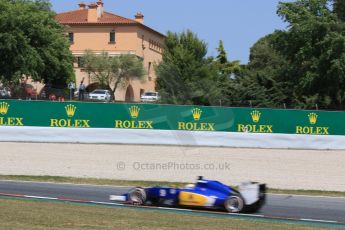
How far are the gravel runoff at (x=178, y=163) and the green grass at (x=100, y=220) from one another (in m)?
10.7

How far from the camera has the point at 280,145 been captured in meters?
27.7

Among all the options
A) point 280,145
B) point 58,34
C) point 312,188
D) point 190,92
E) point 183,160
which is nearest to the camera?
point 312,188

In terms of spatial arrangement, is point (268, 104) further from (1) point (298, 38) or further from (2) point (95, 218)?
(2) point (95, 218)

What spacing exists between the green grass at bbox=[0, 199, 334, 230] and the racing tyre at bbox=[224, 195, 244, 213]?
136cm

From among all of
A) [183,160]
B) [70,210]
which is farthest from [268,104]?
[70,210]

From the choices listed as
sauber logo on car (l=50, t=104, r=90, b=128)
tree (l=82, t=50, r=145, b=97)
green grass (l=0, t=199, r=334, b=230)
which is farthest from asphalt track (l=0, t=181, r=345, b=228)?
tree (l=82, t=50, r=145, b=97)

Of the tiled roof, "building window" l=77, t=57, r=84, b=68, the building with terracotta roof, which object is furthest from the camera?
the tiled roof

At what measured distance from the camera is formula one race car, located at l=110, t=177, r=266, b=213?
526 inches

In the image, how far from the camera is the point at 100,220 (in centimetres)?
1018

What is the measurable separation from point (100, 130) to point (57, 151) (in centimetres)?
227

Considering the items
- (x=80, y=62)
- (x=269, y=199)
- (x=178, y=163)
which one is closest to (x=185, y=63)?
(x=80, y=62)

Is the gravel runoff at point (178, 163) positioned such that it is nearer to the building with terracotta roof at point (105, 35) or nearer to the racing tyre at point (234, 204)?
the racing tyre at point (234, 204)

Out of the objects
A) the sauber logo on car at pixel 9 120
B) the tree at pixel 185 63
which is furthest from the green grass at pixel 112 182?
the tree at pixel 185 63

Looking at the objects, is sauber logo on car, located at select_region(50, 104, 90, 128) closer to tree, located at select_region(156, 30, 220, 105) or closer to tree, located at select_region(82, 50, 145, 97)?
tree, located at select_region(156, 30, 220, 105)
